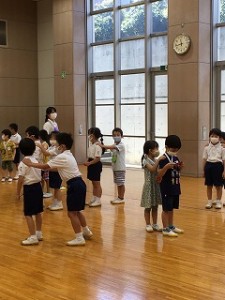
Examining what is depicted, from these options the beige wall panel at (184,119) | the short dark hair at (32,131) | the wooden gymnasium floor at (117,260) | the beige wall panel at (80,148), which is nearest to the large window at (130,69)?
the beige wall panel at (80,148)

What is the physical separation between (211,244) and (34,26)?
1074 centimetres

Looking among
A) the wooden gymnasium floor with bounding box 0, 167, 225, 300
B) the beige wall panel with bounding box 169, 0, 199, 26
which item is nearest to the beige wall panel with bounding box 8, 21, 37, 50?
the beige wall panel with bounding box 169, 0, 199, 26

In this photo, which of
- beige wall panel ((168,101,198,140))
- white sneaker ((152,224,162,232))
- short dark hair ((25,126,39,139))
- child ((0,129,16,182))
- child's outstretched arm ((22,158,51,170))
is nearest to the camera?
child's outstretched arm ((22,158,51,170))

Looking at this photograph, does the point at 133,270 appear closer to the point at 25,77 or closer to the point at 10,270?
the point at 10,270

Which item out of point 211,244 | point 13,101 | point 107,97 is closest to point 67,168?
point 211,244

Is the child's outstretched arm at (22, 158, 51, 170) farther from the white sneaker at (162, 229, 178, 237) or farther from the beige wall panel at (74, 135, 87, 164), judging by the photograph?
the beige wall panel at (74, 135, 87, 164)

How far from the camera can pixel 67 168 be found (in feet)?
15.9

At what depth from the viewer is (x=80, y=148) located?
42.1ft

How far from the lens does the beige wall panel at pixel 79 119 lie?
12.6 meters

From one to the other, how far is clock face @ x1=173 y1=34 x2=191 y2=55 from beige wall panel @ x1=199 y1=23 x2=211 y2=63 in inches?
10.5

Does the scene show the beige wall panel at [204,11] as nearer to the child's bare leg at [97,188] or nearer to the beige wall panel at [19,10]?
Result: the child's bare leg at [97,188]

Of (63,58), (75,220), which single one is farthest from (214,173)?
(63,58)

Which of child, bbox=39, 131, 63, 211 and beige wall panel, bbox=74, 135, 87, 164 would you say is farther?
beige wall panel, bbox=74, 135, 87, 164

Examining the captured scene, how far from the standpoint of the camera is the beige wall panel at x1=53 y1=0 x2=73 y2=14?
12.4 m
